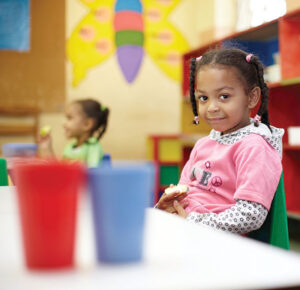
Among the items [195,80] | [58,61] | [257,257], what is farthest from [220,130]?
[58,61]

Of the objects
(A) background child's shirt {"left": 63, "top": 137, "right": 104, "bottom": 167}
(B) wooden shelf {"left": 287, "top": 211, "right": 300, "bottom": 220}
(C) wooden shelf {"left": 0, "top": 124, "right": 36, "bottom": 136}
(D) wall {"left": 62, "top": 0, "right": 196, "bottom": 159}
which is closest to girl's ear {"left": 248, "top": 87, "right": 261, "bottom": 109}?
(A) background child's shirt {"left": 63, "top": 137, "right": 104, "bottom": 167}

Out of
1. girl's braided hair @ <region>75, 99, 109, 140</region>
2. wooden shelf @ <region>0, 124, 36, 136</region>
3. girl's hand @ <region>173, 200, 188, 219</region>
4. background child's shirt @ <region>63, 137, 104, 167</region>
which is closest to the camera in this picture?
girl's hand @ <region>173, 200, 188, 219</region>

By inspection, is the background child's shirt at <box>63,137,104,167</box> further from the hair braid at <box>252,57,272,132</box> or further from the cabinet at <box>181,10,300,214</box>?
the hair braid at <box>252,57,272,132</box>

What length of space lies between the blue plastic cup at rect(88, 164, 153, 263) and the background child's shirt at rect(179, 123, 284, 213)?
65 cm

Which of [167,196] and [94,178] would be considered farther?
[167,196]

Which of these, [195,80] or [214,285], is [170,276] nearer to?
[214,285]

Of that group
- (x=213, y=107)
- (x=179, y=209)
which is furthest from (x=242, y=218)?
(x=213, y=107)

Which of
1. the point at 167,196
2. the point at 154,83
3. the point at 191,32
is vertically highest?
the point at 191,32

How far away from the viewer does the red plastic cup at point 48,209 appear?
0.39 metres

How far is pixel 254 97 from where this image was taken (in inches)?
51.6

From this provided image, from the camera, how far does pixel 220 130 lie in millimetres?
1296

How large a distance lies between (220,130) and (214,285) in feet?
3.06

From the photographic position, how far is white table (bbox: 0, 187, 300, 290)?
1.28ft

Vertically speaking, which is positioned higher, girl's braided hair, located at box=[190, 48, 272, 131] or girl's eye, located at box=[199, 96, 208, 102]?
girl's braided hair, located at box=[190, 48, 272, 131]
